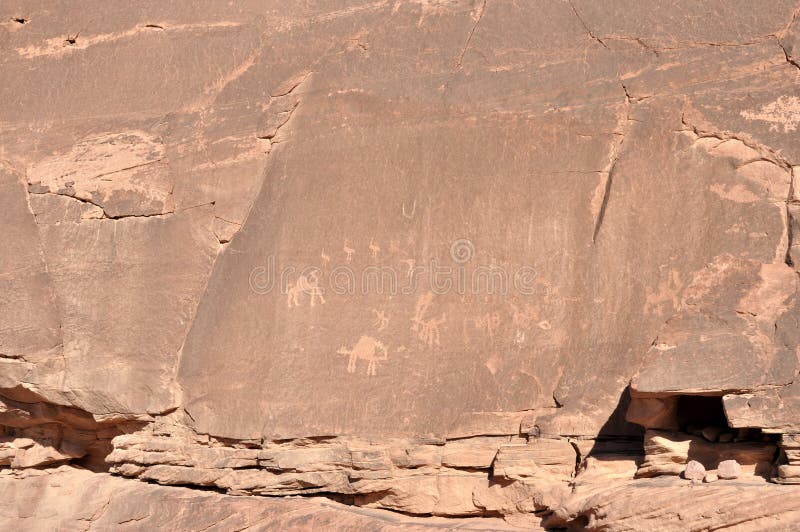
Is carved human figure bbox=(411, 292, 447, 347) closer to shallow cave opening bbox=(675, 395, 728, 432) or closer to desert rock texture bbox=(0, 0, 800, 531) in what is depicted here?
desert rock texture bbox=(0, 0, 800, 531)

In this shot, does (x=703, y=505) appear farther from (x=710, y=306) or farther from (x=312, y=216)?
(x=312, y=216)

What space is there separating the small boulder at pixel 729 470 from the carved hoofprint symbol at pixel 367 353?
1.68 meters

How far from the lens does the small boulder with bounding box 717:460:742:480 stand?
4352 mm

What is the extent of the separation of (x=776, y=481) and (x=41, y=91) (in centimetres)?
440

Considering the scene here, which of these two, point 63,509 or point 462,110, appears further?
point 63,509

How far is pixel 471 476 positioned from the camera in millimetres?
5090

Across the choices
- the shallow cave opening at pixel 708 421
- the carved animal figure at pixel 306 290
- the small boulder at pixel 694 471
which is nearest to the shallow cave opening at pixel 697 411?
the shallow cave opening at pixel 708 421

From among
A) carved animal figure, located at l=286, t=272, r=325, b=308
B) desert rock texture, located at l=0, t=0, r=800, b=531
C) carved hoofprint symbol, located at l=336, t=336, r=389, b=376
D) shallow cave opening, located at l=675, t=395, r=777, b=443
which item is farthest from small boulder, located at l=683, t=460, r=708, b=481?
carved animal figure, located at l=286, t=272, r=325, b=308

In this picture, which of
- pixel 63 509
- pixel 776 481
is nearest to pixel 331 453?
pixel 63 509

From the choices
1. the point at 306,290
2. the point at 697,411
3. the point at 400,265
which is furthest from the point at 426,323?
the point at 697,411

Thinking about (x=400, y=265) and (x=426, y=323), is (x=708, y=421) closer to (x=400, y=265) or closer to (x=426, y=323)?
(x=426, y=323)

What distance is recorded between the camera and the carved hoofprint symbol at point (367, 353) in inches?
207

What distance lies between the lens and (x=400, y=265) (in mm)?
5285

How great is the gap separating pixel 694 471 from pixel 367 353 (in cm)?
169
